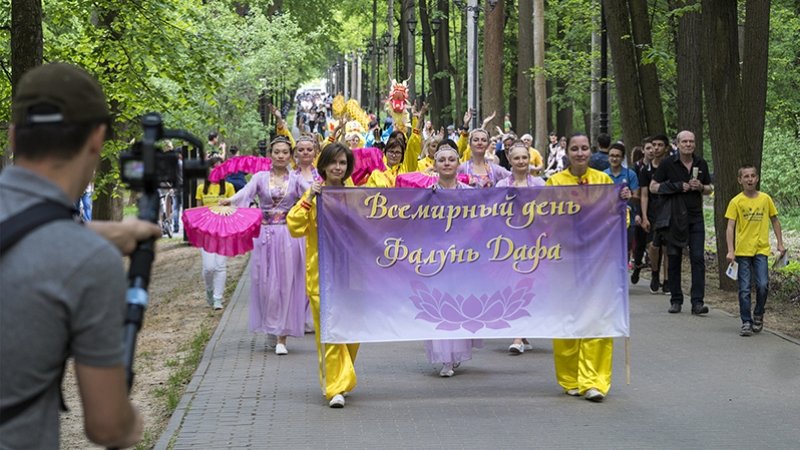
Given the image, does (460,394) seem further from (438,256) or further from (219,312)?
(219,312)

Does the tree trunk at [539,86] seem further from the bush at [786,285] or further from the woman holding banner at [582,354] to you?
the woman holding banner at [582,354]

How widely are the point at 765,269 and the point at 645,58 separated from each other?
21.4 ft

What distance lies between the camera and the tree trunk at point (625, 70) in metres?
23.4

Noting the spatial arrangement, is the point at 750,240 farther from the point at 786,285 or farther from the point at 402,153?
the point at 786,285

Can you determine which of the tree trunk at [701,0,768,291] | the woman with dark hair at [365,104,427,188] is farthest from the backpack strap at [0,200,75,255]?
the tree trunk at [701,0,768,291]

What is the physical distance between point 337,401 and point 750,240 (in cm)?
557

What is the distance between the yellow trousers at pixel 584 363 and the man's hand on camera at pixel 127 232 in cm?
709

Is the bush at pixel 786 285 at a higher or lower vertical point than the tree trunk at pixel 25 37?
lower

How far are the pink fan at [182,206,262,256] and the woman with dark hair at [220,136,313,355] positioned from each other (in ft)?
0.31

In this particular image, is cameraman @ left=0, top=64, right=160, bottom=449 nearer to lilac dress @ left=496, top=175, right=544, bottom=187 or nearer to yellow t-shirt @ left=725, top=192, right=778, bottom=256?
lilac dress @ left=496, top=175, right=544, bottom=187

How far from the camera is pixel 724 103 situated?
17.8 m

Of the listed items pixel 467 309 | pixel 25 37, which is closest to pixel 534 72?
pixel 25 37

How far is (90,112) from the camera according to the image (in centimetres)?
332

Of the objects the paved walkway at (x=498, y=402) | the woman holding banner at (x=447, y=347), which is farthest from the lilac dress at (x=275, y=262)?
the woman holding banner at (x=447, y=347)
